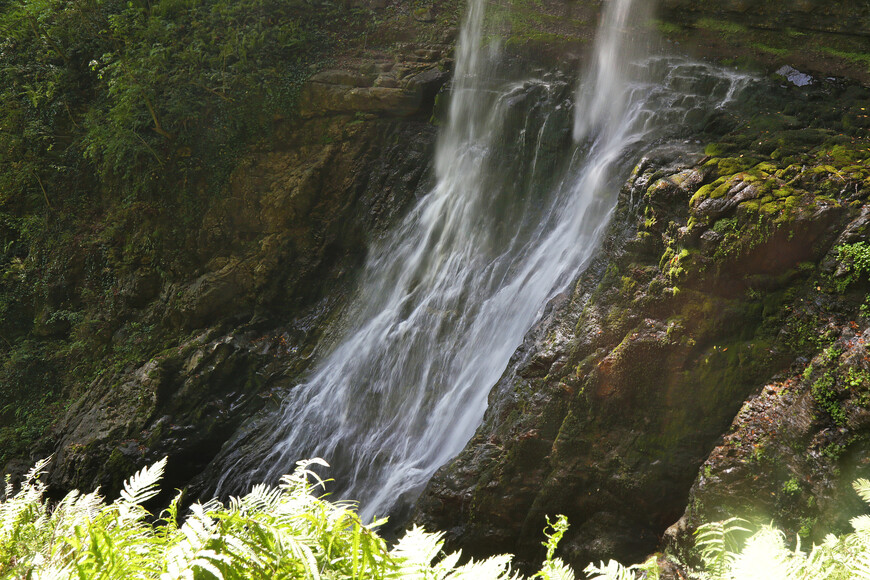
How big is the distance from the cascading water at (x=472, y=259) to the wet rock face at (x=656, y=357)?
1.10 meters

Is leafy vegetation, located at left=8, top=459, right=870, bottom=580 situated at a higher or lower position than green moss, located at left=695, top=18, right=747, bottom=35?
lower

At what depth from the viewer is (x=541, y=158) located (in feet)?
27.9

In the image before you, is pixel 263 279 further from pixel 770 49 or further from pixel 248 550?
pixel 770 49

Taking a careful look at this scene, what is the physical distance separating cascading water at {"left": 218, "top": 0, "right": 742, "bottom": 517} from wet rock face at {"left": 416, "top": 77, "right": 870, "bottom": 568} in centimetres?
110

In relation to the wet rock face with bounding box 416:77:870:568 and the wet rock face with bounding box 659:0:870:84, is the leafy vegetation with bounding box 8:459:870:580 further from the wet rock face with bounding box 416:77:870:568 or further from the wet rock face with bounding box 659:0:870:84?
the wet rock face with bounding box 659:0:870:84

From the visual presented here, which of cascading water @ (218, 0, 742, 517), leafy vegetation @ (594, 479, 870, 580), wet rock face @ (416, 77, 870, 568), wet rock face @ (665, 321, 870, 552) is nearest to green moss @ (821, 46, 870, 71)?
cascading water @ (218, 0, 742, 517)

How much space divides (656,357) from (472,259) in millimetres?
3926

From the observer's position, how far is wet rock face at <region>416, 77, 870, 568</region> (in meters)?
4.59

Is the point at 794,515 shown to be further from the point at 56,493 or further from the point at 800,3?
the point at 56,493

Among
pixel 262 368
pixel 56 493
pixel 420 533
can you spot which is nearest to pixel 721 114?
pixel 420 533

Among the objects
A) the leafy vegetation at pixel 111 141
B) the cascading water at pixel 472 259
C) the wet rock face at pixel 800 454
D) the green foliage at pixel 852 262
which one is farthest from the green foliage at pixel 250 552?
the leafy vegetation at pixel 111 141

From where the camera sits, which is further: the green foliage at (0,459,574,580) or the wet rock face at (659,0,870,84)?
the wet rock face at (659,0,870,84)

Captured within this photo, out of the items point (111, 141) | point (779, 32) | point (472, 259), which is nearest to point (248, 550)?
point (472, 259)

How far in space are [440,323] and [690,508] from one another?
4.38 m
